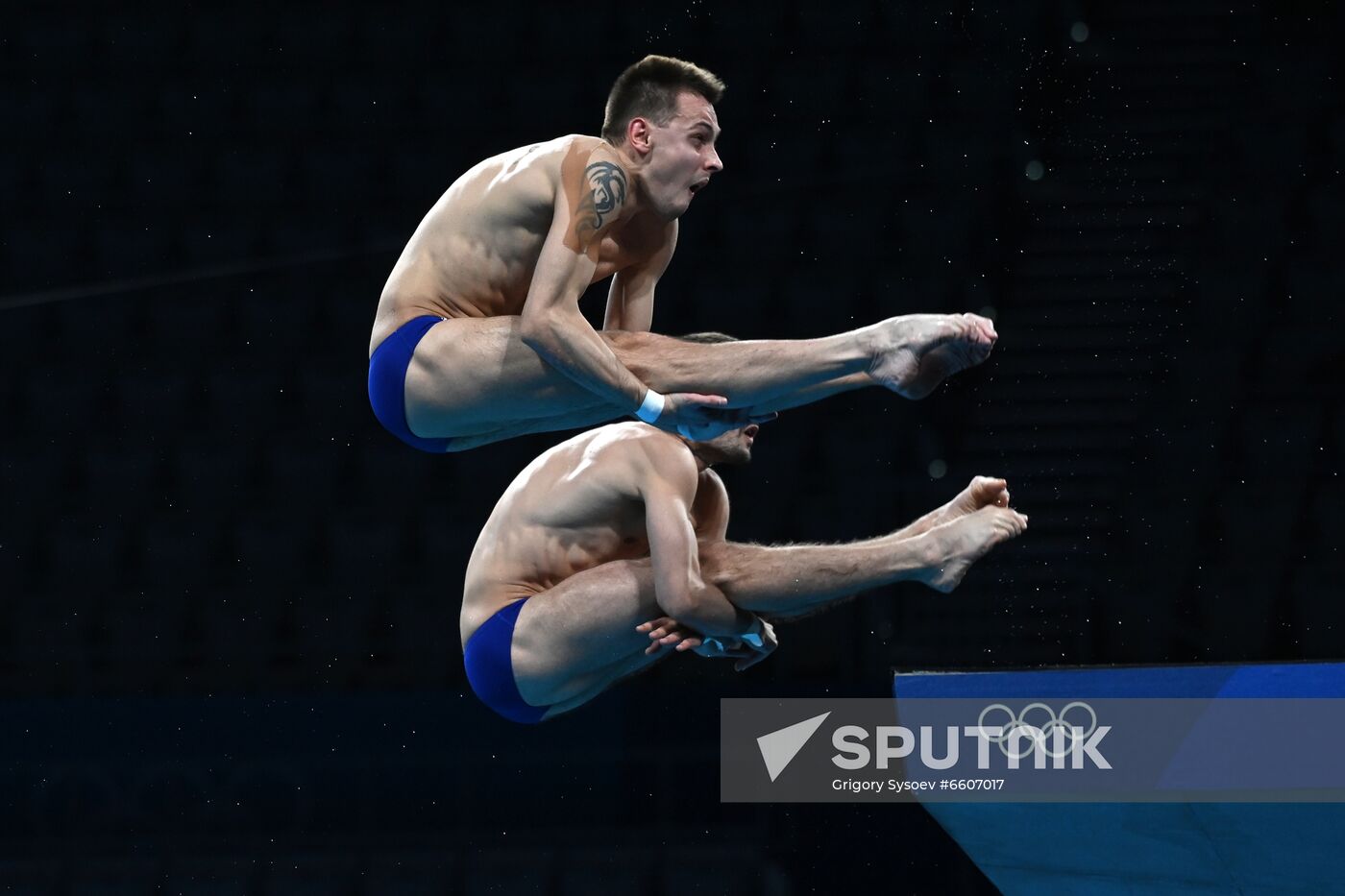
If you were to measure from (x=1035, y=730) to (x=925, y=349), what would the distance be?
4.17 feet

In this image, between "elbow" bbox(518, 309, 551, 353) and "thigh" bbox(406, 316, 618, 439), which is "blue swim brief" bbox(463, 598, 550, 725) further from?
"elbow" bbox(518, 309, 551, 353)

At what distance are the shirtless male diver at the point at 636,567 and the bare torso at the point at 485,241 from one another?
1.46 ft

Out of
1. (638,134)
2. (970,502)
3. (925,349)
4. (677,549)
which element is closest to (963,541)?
(970,502)

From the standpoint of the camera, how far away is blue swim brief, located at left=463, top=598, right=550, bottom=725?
3.64 m

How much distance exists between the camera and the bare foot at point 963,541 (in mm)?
3322

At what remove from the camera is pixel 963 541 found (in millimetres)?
3324

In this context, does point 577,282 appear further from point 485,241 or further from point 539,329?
point 485,241

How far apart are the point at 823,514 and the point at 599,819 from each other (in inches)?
55.1

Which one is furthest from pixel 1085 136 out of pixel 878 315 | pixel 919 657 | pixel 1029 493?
pixel 919 657

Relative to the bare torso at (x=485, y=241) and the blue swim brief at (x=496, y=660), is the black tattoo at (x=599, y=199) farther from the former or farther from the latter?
the blue swim brief at (x=496, y=660)

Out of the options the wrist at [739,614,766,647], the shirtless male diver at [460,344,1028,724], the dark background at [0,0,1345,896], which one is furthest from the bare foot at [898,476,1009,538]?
the dark background at [0,0,1345,896]

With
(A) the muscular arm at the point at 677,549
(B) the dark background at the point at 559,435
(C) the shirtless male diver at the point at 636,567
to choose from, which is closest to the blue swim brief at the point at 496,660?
(C) the shirtless male diver at the point at 636,567

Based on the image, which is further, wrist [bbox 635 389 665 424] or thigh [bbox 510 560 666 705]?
thigh [bbox 510 560 666 705]

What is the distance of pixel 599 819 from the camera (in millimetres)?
5500
